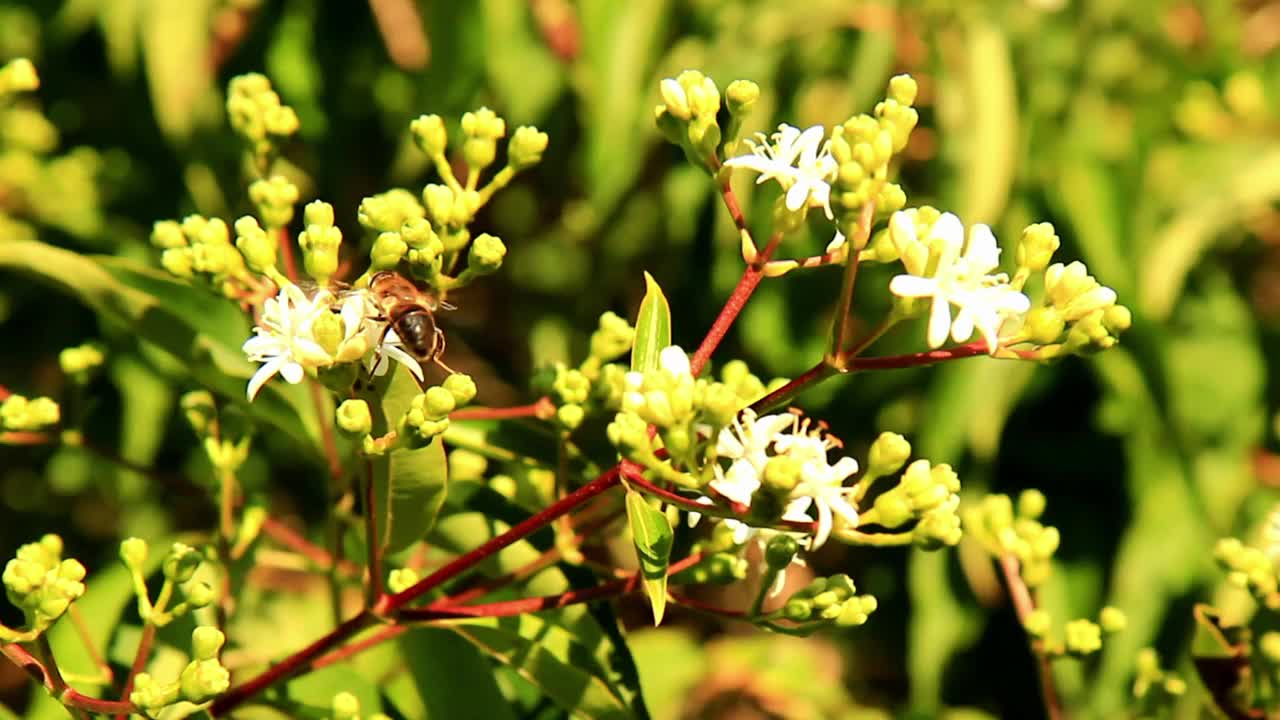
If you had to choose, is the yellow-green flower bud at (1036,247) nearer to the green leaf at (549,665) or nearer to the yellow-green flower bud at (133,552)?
the green leaf at (549,665)

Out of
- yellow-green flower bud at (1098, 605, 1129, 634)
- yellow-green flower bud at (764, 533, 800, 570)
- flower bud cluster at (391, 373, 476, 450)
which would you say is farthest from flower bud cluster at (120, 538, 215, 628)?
yellow-green flower bud at (1098, 605, 1129, 634)

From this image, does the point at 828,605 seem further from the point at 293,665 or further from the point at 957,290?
the point at 293,665

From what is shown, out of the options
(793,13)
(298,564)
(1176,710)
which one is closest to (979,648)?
(1176,710)

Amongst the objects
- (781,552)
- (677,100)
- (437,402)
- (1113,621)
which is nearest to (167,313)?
(437,402)

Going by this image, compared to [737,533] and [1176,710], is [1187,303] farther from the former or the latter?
[737,533]

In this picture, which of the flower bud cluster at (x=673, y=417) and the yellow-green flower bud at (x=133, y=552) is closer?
the flower bud cluster at (x=673, y=417)

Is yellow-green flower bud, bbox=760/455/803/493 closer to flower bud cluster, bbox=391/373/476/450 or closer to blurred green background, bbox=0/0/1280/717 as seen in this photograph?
flower bud cluster, bbox=391/373/476/450

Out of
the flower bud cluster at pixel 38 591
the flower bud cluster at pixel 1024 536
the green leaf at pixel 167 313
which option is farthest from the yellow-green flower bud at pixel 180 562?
the flower bud cluster at pixel 1024 536
